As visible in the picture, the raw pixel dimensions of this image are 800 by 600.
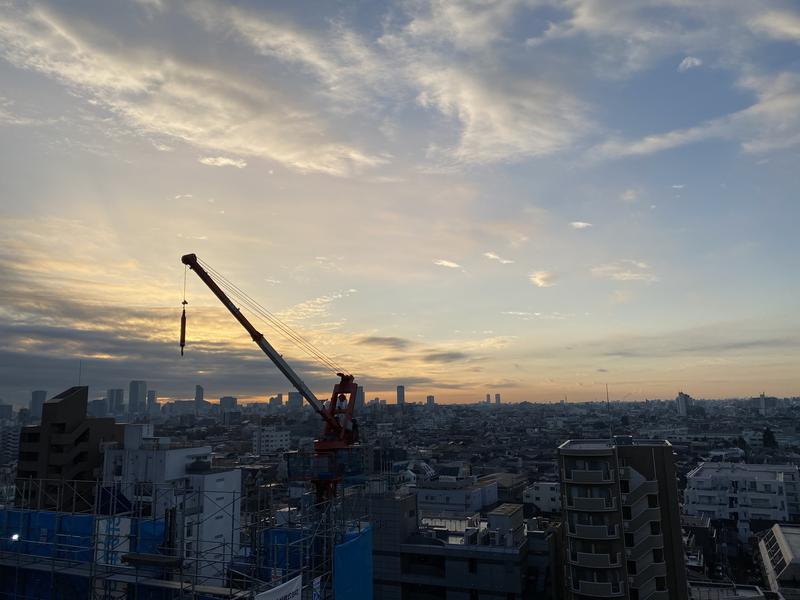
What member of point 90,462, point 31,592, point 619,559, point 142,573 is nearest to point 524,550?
point 619,559

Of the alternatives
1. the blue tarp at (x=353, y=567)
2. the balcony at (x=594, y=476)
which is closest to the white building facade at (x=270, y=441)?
the balcony at (x=594, y=476)

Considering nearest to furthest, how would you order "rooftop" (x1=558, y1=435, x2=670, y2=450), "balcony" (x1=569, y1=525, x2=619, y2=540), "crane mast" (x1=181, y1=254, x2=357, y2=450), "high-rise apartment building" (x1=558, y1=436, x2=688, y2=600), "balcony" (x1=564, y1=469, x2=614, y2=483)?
1. "high-rise apartment building" (x1=558, y1=436, x2=688, y2=600)
2. "balcony" (x1=569, y1=525, x2=619, y2=540)
3. "balcony" (x1=564, y1=469, x2=614, y2=483)
4. "rooftop" (x1=558, y1=435, x2=670, y2=450)
5. "crane mast" (x1=181, y1=254, x2=357, y2=450)

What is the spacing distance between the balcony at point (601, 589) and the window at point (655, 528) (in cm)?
259

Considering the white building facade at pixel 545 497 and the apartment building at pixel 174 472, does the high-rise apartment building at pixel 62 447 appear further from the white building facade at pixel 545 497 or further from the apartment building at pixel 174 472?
the white building facade at pixel 545 497

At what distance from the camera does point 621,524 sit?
21.2m

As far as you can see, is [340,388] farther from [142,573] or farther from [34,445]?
[34,445]

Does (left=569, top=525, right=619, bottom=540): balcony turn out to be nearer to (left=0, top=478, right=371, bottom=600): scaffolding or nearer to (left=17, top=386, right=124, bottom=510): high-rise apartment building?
(left=0, top=478, right=371, bottom=600): scaffolding

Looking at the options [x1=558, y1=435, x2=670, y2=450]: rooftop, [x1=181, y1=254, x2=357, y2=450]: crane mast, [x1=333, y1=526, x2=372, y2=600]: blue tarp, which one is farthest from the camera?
[x1=181, y1=254, x2=357, y2=450]: crane mast

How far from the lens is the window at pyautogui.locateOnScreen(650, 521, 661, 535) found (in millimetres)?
21609

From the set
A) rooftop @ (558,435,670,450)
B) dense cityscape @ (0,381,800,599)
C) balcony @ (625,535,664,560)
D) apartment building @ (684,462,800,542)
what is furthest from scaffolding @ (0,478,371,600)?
apartment building @ (684,462,800,542)

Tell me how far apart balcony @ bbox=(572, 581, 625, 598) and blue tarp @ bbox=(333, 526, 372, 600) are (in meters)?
9.38

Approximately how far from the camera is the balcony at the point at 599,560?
20.7m

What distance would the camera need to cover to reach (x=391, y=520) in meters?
26.0

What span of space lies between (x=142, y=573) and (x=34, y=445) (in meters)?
25.6
